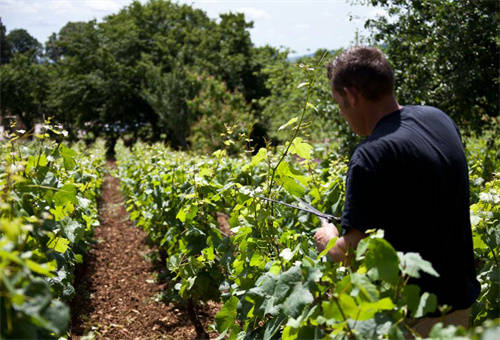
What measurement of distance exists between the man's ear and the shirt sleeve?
261mm

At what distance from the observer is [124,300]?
5.29 m

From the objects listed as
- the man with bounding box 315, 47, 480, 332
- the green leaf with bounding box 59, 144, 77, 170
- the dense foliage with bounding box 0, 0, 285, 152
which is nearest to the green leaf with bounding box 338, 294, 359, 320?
the man with bounding box 315, 47, 480, 332

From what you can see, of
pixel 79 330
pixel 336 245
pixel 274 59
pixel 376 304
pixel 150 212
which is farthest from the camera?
pixel 274 59

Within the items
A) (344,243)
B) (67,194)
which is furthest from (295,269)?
(67,194)

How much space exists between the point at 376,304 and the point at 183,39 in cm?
2766

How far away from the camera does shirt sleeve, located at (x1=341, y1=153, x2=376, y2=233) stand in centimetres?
153

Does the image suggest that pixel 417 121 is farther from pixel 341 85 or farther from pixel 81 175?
pixel 81 175

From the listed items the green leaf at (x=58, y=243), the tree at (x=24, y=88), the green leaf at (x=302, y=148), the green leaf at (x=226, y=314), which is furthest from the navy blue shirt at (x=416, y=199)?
the tree at (x=24, y=88)

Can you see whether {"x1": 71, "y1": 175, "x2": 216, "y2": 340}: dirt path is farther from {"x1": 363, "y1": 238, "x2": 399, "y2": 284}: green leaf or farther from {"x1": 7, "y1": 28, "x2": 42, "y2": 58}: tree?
{"x1": 7, "y1": 28, "x2": 42, "y2": 58}: tree

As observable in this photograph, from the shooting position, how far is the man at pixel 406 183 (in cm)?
154

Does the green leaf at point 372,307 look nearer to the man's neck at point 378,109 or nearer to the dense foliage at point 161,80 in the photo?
the man's neck at point 378,109

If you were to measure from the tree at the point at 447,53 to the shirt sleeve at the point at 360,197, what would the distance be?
17.3 ft

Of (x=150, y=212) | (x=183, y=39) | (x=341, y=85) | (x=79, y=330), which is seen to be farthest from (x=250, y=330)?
(x=183, y=39)

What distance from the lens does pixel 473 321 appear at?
6.82ft
